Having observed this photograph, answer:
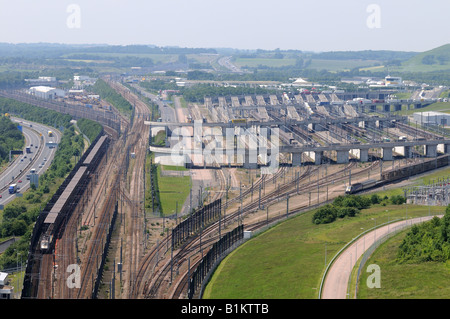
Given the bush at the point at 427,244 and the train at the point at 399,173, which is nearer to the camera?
the bush at the point at 427,244

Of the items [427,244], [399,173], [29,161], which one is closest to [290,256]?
[427,244]

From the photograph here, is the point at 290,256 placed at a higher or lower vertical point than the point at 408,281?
lower

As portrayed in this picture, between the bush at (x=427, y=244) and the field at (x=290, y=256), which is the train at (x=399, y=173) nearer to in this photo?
the field at (x=290, y=256)

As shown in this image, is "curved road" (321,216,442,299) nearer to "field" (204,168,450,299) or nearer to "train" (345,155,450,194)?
"field" (204,168,450,299)

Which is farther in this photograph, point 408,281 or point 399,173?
point 399,173

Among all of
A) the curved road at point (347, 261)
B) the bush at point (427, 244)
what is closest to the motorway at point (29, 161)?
the curved road at point (347, 261)

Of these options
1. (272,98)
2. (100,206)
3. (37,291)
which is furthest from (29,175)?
(272,98)

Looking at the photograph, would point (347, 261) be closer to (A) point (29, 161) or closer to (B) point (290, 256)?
(B) point (290, 256)
